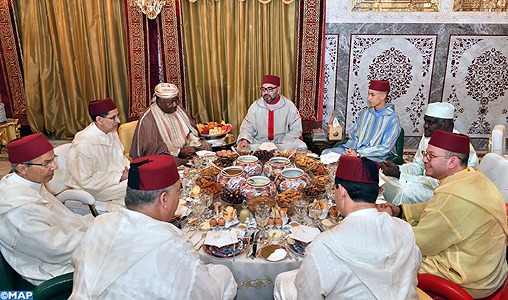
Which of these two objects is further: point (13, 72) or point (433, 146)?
point (13, 72)

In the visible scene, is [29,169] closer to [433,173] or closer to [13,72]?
[433,173]

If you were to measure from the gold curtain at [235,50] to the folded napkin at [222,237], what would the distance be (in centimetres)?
441

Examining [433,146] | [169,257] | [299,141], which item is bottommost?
[299,141]

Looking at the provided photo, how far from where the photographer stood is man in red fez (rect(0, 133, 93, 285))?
2604mm

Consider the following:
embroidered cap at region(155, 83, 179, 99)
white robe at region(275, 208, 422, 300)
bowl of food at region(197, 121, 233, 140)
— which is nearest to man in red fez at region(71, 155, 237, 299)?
white robe at region(275, 208, 422, 300)

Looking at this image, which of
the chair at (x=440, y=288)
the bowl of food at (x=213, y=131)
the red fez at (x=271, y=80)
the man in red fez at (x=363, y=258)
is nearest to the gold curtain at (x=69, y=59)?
the bowl of food at (x=213, y=131)

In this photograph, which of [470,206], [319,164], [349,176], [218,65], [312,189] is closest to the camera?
[349,176]

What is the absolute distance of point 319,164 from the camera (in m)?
3.77

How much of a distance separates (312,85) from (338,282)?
4999mm

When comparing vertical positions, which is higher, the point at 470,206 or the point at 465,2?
the point at 465,2

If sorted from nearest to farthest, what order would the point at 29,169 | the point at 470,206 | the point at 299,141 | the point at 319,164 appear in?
the point at 470,206, the point at 29,169, the point at 319,164, the point at 299,141

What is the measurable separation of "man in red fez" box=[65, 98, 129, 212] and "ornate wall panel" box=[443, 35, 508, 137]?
5.23 meters

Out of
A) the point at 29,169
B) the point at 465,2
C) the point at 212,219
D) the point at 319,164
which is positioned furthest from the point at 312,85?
the point at 29,169

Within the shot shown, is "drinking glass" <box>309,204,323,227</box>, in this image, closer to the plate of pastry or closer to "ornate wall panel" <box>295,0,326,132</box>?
the plate of pastry
